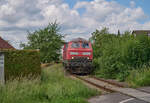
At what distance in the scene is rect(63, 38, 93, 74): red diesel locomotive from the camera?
68.9 feet

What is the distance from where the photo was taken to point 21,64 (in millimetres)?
13711

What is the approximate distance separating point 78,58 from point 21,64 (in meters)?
8.58

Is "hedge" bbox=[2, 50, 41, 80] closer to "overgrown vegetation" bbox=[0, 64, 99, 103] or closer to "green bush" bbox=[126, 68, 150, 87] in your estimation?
"overgrown vegetation" bbox=[0, 64, 99, 103]

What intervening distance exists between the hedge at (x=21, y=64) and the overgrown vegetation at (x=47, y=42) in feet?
73.4

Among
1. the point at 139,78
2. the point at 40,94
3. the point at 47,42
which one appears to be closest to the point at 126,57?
the point at 139,78

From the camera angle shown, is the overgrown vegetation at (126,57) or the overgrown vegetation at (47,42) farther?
the overgrown vegetation at (47,42)

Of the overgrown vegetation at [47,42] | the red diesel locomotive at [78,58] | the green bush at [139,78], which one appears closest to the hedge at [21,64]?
the green bush at [139,78]

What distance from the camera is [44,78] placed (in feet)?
50.2

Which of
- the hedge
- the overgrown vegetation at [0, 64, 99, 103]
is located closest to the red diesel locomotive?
the hedge

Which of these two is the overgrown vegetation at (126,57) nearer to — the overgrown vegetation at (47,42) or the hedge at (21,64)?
the hedge at (21,64)

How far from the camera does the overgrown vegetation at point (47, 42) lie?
3694 cm

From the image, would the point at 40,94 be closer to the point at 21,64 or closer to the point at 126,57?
the point at 21,64

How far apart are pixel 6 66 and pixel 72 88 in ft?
15.3

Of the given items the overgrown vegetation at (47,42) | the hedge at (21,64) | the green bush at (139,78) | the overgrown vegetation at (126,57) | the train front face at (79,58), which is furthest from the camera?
the overgrown vegetation at (47,42)
